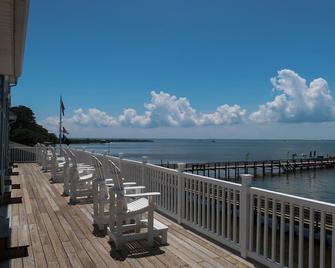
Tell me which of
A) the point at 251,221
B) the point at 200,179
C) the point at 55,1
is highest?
the point at 55,1

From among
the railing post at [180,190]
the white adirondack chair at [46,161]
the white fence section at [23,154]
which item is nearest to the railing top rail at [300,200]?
the railing post at [180,190]

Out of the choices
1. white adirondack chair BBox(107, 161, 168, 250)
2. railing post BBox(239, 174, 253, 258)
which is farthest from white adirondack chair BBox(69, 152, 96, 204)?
railing post BBox(239, 174, 253, 258)

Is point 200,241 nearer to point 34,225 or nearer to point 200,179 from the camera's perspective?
point 200,179

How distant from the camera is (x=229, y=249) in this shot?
4.35m

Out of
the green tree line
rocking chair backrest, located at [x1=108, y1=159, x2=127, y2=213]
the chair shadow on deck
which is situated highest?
the green tree line

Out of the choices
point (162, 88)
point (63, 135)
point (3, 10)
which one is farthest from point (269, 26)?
point (162, 88)

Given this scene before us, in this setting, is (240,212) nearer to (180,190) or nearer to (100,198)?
(180,190)

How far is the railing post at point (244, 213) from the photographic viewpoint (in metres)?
4.04

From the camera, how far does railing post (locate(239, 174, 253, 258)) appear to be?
159 inches

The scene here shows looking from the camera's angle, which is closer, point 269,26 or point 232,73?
point 269,26

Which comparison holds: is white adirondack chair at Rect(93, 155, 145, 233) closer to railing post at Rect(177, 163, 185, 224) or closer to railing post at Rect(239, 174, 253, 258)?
railing post at Rect(177, 163, 185, 224)

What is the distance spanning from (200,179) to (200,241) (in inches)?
33.5

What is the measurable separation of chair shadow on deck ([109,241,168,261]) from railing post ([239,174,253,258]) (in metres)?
0.96

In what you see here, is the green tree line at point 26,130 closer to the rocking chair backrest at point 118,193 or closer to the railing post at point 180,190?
the railing post at point 180,190
